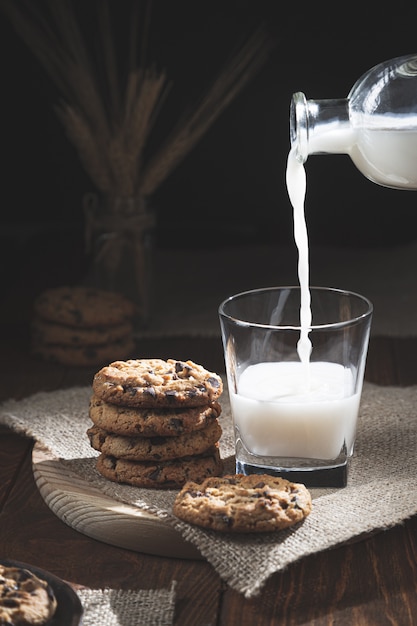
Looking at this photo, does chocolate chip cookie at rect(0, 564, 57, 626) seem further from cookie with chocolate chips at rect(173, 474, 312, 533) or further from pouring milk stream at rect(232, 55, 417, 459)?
pouring milk stream at rect(232, 55, 417, 459)

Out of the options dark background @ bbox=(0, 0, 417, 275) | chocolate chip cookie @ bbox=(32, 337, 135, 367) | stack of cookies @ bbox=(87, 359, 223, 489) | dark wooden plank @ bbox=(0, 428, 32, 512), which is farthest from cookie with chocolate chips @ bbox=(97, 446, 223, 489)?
dark background @ bbox=(0, 0, 417, 275)

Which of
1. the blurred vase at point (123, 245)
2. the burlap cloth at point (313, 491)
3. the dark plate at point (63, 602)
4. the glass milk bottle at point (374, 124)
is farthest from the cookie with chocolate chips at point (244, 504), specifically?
the blurred vase at point (123, 245)

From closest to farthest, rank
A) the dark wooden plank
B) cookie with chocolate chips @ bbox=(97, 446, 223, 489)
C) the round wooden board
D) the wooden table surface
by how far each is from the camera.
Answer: the wooden table surface < the round wooden board < cookie with chocolate chips @ bbox=(97, 446, 223, 489) < the dark wooden plank

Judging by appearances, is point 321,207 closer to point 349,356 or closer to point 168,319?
point 168,319

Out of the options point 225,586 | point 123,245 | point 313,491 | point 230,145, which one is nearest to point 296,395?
point 313,491

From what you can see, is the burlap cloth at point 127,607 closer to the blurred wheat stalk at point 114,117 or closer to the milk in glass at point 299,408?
the milk in glass at point 299,408

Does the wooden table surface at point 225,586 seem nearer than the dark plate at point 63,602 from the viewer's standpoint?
No
